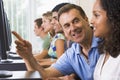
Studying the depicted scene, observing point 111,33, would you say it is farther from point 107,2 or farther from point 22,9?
point 22,9

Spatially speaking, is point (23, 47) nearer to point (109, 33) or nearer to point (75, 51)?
point (75, 51)

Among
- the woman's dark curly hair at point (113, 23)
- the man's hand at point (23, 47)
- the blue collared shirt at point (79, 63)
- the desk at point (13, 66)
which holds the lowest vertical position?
the desk at point (13, 66)

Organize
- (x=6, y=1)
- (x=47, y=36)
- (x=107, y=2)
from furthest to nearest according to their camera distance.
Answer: (x=6, y=1) < (x=47, y=36) < (x=107, y=2)

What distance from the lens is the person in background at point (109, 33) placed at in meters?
1.25

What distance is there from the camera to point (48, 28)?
312 centimetres

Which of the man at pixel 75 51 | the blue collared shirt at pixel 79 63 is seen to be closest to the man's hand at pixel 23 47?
the man at pixel 75 51

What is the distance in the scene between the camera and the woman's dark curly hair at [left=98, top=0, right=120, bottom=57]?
125 cm

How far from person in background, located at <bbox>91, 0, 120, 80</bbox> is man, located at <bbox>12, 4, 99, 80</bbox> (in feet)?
0.82

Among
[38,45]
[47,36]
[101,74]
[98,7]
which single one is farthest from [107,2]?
[38,45]

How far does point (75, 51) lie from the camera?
5.62 feet

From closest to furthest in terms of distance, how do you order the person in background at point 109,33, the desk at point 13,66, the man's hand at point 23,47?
1. the person in background at point 109,33
2. the man's hand at point 23,47
3. the desk at point 13,66

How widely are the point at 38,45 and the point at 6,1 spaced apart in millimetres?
979

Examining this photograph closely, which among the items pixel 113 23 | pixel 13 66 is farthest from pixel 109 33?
pixel 13 66

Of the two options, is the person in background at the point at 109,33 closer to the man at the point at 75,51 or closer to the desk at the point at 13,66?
the man at the point at 75,51
